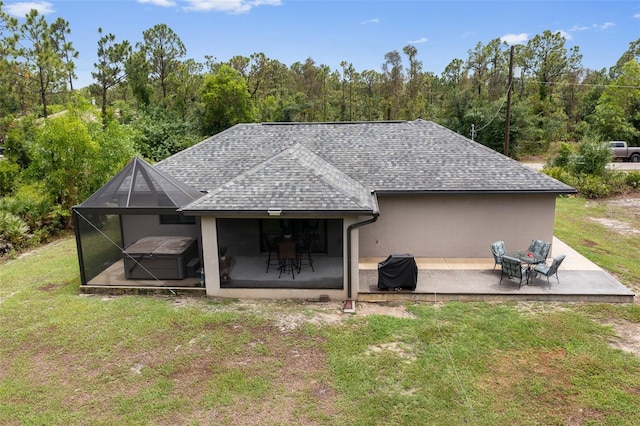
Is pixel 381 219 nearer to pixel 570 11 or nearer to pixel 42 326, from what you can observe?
pixel 42 326

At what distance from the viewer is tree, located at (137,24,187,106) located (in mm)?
38281

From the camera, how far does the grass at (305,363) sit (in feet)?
20.9

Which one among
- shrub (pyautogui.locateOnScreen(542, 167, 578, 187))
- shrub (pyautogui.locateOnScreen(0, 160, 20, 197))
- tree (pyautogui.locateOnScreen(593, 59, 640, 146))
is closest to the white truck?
tree (pyautogui.locateOnScreen(593, 59, 640, 146))

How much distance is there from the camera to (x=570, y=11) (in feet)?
86.2

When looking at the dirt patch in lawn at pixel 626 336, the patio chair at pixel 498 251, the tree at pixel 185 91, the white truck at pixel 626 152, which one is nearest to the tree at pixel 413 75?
the white truck at pixel 626 152

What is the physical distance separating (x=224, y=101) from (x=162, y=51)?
9932 mm

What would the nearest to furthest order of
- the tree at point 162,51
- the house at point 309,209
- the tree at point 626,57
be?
the house at point 309,209, the tree at point 162,51, the tree at point 626,57

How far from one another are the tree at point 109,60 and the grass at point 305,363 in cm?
2229

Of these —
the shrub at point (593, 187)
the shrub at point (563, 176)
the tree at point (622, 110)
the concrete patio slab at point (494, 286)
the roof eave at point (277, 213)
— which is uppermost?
the tree at point (622, 110)

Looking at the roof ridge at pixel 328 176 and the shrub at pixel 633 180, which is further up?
the roof ridge at pixel 328 176

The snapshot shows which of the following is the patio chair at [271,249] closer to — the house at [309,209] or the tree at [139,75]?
the house at [309,209]

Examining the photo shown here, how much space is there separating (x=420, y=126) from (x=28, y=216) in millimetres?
16334

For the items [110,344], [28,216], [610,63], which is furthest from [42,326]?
[610,63]

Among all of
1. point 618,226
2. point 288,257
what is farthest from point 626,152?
point 288,257
